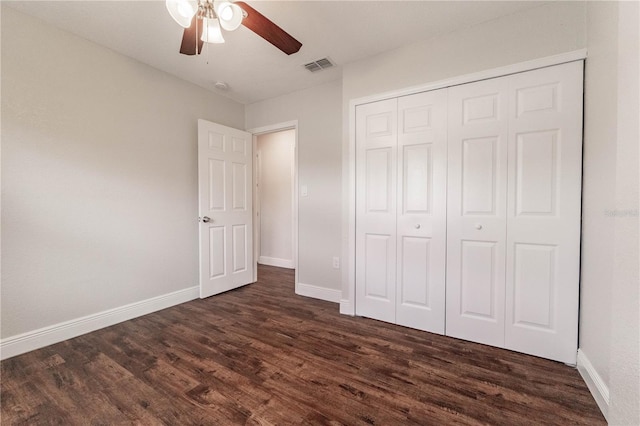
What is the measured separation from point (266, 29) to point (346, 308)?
8.16 ft

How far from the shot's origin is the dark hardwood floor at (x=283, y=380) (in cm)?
135

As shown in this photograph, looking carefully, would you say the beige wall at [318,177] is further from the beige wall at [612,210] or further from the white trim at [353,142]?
the beige wall at [612,210]

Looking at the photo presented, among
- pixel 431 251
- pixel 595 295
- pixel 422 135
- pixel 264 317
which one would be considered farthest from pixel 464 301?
pixel 264 317

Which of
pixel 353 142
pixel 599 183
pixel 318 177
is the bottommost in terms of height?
pixel 599 183

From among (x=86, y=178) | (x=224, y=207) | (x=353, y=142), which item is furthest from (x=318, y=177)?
(x=86, y=178)

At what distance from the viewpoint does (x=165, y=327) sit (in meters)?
2.36

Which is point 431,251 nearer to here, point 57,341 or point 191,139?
point 191,139

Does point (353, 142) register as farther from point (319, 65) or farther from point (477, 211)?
point (477, 211)

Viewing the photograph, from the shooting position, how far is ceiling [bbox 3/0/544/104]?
1.89 metres

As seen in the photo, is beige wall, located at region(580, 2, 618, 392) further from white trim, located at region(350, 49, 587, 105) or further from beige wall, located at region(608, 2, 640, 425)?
beige wall, located at region(608, 2, 640, 425)

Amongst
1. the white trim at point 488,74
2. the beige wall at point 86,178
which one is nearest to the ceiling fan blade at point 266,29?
the white trim at point 488,74

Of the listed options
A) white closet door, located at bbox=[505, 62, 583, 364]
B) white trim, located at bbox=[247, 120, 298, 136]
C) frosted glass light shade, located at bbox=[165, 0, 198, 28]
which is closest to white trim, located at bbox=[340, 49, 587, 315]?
white closet door, located at bbox=[505, 62, 583, 364]

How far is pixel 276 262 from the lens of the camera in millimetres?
4957

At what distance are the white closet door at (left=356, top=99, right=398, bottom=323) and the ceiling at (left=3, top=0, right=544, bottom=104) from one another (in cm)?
57
